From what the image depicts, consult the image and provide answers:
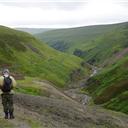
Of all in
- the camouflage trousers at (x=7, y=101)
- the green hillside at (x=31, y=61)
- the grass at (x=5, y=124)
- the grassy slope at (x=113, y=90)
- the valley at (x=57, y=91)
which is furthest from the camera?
the green hillside at (x=31, y=61)

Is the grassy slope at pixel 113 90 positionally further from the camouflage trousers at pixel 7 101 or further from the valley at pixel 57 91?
the camouflage trousers at pixel 7 101

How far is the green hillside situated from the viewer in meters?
140

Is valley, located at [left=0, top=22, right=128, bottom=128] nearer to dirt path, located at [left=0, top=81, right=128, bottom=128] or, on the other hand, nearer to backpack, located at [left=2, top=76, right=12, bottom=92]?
dirt path, located at [left=0, top=81, right=128, bottom=128]

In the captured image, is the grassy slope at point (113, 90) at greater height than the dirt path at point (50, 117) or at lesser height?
lesser

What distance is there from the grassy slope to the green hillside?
14.9m

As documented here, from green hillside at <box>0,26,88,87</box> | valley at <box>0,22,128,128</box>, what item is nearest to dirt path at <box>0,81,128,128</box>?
valley at <box>0,22,128,128</box>

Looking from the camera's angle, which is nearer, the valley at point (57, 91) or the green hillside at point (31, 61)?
the valley at point (57, 91)

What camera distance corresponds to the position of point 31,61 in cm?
15512

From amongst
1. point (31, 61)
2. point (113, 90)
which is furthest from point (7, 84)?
point (31, 61)

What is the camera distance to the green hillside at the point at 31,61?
140m

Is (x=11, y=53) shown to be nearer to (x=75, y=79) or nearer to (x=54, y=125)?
(x=75, y=79)

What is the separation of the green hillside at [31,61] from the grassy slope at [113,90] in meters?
14.9

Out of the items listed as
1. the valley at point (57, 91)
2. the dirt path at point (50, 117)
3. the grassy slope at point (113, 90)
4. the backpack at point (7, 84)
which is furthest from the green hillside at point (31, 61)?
the backpack at point (7, 84)

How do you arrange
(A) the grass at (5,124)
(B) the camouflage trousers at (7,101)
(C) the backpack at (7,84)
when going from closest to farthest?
(C) the backpack at (7,84)
(A) the grass at (5,124)
(B) the camouflage trousers at (7,101)
